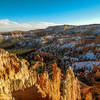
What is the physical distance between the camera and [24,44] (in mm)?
73938

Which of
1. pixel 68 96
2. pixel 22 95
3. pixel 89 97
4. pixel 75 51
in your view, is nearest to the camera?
pixel 22 95

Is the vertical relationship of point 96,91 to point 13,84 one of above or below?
below

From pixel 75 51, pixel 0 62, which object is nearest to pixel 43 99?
pixel 0 62

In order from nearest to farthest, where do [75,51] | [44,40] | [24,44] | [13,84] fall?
1. [13,84]
2. [75,51]
3. [44,40]
4. [24,44]

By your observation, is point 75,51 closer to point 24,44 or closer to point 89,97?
point 89,97

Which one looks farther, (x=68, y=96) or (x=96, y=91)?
(x=96, y=91)

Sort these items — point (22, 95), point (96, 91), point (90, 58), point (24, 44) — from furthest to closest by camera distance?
point (24, 44) → point (90, 58) → point (96, 91) → point (22, 95)

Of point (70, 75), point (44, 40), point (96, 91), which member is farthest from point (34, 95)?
point (44, 40)

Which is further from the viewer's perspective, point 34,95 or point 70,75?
point 70,75

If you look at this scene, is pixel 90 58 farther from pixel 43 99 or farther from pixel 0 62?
pixel 43 99

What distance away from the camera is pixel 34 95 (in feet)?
20.6

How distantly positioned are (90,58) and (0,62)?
987 inches

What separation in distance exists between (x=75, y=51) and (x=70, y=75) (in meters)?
31.7

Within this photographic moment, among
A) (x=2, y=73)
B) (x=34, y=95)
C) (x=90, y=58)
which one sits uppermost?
(x=34, y=95)
